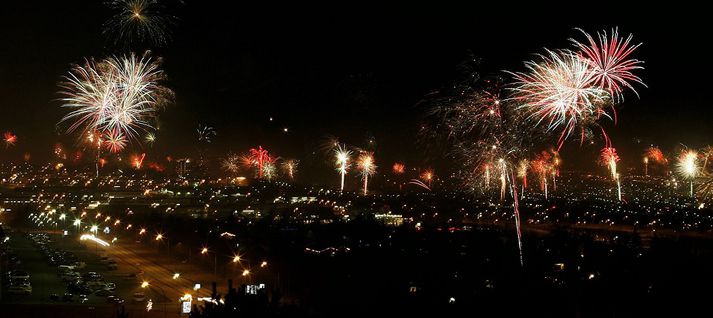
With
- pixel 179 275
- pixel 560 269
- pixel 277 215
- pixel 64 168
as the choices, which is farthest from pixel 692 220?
pixel 64 168

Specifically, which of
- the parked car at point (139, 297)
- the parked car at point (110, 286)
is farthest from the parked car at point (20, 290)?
the parked car at point (139, 297)

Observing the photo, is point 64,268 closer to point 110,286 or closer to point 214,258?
point 110,286

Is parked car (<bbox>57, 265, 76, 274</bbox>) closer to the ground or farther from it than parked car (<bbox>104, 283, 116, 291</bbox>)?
farther from it

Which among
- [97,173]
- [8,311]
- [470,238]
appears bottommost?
[8,311]

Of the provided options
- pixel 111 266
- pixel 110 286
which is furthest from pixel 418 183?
pixel 110 286

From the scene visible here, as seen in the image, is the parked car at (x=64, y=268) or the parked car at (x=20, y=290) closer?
the parked car at (x=20, y=290)

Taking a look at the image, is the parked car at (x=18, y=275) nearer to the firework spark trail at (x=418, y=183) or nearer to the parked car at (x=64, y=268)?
the parked car at (x=64, y=268)

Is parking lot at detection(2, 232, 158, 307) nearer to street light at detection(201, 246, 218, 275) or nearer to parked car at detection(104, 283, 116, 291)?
parked car at detection(104, 283, 116, 291)

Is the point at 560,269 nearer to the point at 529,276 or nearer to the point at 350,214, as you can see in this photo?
the point at 529,276

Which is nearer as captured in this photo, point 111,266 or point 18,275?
point 18,275

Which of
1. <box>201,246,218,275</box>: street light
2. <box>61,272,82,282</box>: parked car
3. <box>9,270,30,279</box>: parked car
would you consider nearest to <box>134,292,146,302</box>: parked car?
<box>61,272,82,282</box>: parked car

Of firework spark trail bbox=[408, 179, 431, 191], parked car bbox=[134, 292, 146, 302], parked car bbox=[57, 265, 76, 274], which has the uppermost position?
firework spark trail bbox=[408, 179, 431, 191]
